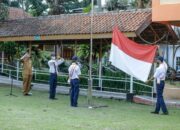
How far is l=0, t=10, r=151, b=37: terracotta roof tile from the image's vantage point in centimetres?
1988

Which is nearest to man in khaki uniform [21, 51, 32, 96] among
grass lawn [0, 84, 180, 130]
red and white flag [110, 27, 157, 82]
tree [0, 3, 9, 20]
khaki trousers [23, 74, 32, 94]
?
khaki trousers [23, 74, 32, 94]

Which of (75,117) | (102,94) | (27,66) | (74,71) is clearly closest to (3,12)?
(27,66)

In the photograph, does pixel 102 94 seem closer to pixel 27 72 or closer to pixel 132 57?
pixel 27 72

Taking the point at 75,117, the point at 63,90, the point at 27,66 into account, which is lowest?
the point at 63,90

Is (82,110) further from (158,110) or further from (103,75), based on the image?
(103,75)

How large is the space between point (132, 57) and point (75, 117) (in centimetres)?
425

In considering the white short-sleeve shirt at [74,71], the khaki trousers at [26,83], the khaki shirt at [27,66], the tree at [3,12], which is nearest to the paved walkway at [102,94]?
the khaki trousers at [26,83]

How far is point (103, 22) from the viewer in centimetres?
2122

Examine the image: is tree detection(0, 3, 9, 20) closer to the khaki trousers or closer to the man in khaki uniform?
the man in khaki uniform

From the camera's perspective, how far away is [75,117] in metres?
12.8

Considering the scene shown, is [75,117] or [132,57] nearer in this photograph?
[75,117]

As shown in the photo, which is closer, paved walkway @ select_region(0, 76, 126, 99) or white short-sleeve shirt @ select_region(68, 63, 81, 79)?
white short-sleeve shirt @ select_region(68, 63, 81, 79)

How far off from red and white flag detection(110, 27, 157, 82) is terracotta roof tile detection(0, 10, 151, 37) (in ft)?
8.28

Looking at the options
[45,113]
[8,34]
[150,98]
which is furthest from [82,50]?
[45,113]
